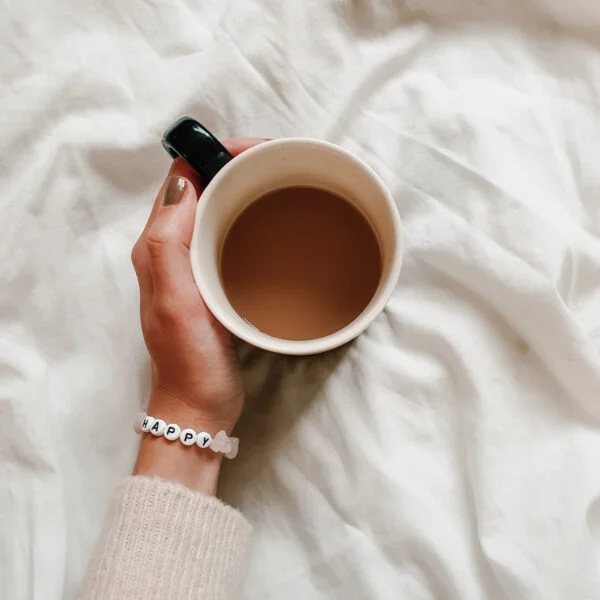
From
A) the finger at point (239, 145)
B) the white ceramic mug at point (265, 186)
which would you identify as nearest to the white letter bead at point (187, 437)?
the white ceramic mug at point (265, 186)

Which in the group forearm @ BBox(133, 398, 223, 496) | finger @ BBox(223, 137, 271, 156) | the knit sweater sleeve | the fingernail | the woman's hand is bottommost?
the knit sweater sleeve

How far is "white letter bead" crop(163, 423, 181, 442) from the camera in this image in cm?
53

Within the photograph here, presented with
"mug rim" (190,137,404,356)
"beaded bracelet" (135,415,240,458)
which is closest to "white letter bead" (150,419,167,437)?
"beaded bracelet" (135,415,240,458)

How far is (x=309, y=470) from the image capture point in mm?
583

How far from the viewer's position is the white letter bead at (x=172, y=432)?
0.53 metres

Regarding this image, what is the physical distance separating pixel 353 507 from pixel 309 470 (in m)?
0.05

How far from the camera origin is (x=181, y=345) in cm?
52

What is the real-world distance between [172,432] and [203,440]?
1.1 inches

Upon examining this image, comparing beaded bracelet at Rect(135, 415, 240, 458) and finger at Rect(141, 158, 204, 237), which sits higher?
finger at Rect(141, 158, 204, 237)

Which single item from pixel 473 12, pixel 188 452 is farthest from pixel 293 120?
pixel 188 452

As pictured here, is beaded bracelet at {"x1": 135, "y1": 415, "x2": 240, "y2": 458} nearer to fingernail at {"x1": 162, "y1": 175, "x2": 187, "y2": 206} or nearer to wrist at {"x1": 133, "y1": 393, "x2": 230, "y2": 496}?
wrist at {"x1": 133, "y1": 393, "x2": 230, "y2": 496}

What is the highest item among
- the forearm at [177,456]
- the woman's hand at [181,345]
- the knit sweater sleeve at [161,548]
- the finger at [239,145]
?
the finger at [239,145]

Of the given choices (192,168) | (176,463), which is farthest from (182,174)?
(176,463)

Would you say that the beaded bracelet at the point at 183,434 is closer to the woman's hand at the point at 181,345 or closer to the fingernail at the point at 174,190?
the woman's hand at the point at 181,345
